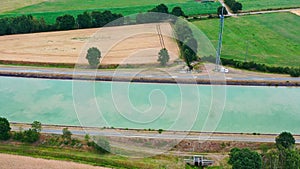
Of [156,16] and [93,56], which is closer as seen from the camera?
[93,56]

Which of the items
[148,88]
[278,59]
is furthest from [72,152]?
[278,59]

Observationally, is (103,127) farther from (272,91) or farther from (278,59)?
(278,59)

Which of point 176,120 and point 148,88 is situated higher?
point 148,88

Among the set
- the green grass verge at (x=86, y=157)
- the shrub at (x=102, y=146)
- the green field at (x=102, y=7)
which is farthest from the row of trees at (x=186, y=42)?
the shrub at (x=102, y=146)

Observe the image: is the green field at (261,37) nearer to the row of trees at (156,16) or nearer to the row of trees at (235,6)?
the row of trees at (235,6)

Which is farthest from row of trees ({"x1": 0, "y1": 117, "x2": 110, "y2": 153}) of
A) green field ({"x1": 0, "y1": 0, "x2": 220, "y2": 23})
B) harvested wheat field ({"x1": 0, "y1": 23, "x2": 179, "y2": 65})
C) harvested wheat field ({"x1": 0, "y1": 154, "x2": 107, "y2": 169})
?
green field ({"x1": 0, "y1": 0, "x2": 220, "y2": 23})

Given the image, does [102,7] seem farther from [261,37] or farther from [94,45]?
[261,37]

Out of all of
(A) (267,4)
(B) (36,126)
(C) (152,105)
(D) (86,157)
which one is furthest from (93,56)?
(A) (267,4)
